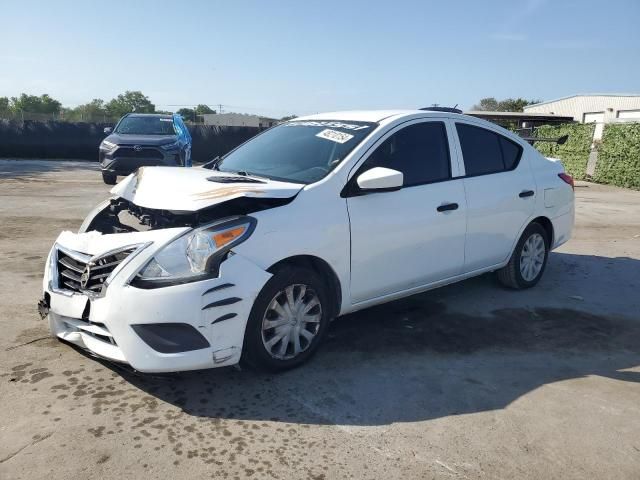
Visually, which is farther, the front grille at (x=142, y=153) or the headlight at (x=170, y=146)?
the headlight at (x=170, y=146)

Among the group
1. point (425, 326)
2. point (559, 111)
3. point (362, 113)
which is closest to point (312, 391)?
point (425, 326)

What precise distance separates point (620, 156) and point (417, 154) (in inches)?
681

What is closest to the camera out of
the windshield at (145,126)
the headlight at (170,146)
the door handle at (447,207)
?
the door handle at (447,207)

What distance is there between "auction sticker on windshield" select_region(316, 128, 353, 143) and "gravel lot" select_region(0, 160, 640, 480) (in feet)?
4.92

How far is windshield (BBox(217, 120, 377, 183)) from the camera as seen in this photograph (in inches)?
159

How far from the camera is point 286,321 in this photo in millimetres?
3514

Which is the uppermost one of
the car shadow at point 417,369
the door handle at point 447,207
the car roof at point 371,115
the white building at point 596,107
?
the white building at point 596,107

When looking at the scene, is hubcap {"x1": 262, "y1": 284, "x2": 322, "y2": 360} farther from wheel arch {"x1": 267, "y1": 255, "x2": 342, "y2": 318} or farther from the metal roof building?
the metal roof building

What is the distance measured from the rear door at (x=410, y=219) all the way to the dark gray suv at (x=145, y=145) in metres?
8.60

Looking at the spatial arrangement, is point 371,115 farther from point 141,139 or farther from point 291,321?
point 141,139

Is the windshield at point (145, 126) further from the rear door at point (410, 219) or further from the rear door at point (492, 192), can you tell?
the rear door at point (410, 219)

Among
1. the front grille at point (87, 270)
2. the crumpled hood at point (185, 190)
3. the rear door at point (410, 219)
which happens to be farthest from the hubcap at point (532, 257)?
the front grille at point (87, 270)

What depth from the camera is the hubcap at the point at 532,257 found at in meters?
5.55

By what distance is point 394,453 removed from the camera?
2.81 m
